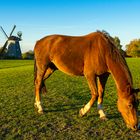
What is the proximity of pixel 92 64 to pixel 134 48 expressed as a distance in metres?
79.4

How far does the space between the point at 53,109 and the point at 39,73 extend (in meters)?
1.17

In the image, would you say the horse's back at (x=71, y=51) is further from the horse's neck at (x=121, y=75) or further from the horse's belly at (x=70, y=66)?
the horse's neck at (x=121, y=75)

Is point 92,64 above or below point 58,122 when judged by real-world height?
above

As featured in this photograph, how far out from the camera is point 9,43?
74.6 metres

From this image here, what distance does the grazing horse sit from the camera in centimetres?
695

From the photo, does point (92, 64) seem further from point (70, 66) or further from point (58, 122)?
point (58, 122)

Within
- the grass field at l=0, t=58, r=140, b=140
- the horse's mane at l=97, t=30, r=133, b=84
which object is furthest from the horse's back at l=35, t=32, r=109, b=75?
the grass field at l=0, t=58, r=140, b=140

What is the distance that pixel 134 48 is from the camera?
280ft

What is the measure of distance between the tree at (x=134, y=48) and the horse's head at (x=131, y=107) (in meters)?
76.6

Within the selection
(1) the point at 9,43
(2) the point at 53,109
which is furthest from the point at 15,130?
(1) the point at 9,43

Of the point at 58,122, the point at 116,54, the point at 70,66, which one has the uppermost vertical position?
the point at 116,54

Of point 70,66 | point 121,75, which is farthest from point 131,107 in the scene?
point 70,66

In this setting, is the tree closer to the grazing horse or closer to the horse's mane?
the grazing horse

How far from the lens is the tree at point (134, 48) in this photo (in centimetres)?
8312
